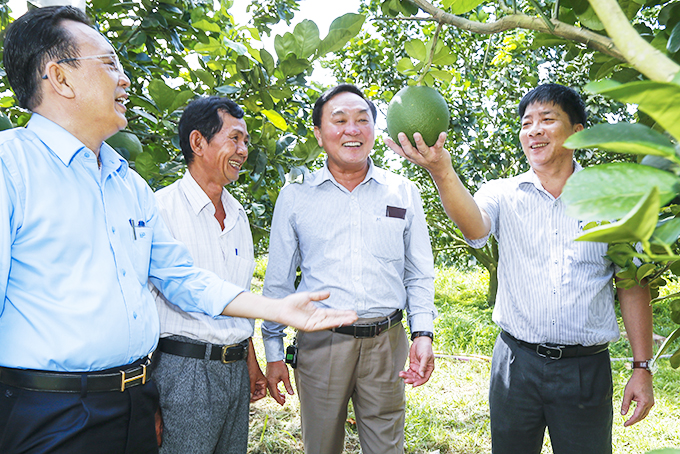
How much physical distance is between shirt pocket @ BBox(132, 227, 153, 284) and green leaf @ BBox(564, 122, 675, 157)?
3.98ft

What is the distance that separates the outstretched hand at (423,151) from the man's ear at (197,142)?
33.2 inches

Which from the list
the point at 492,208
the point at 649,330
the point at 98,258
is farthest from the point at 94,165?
the point at 649,330

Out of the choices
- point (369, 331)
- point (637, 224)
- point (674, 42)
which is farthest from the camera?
point (369, 331)

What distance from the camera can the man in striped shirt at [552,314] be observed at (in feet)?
5.94

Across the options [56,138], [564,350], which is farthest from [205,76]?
[564,350]

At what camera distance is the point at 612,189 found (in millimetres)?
377

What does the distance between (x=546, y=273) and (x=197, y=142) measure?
1336 millimetres

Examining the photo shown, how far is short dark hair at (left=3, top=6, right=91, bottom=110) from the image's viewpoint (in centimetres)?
126

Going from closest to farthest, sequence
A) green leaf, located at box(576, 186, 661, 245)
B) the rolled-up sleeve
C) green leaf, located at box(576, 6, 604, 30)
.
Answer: green leaf, located at box(576, 186, 661, 245), green leaf, located at box(576, 6, 604, 30), the rolled-up sleeve

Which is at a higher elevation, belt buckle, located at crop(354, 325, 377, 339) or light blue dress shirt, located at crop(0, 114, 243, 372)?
light blue dress shirt, located at crop(0, 114, 243, 372)

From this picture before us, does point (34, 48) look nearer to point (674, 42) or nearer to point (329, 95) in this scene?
point (329, 95)

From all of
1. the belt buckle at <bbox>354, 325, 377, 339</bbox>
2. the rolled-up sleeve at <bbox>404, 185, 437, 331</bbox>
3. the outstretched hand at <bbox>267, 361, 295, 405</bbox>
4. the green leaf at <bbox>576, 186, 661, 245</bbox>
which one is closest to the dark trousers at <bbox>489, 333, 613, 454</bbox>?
the rolled-up sleeve at <bbox>404, 185, 437, 331</bbox>

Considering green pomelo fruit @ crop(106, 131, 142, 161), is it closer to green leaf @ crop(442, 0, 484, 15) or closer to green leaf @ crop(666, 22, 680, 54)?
green leaf @ crop(442, 0, 484, 15)

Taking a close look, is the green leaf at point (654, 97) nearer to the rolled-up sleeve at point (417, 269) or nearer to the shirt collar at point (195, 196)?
the shirt collar at point (195, 196)
